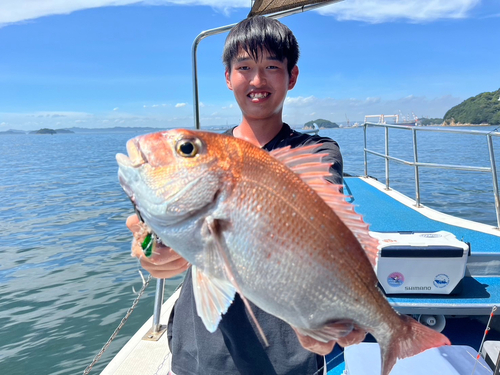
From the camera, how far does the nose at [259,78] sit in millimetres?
1873

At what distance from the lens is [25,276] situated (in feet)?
26.0

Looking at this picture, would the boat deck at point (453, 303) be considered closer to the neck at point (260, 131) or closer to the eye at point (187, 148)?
the neck at point (260, 131)

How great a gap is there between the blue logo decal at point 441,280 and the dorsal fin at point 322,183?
250 cm

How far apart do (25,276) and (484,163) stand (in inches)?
796

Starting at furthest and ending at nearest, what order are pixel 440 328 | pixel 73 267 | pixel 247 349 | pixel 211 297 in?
pixel 73 267 < pixel 440 328 < pixel 247 349 < pixel 211 297

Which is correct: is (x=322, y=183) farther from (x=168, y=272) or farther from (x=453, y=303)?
(x=453, y=303)

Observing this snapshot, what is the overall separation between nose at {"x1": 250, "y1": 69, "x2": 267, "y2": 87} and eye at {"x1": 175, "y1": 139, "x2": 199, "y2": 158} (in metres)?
0.85

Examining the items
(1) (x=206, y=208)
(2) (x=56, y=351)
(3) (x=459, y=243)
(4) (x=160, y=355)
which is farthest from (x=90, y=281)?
(1) (x=206, y=208)

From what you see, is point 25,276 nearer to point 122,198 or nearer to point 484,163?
point 122,198

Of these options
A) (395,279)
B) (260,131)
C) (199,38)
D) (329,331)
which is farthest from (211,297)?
(199,38)

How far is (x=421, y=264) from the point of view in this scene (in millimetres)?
3275

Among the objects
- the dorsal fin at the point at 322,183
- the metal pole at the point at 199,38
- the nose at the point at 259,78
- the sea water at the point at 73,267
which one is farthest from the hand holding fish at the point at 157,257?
the metal pole at the point at 199,38

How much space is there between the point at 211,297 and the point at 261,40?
135 centimetres

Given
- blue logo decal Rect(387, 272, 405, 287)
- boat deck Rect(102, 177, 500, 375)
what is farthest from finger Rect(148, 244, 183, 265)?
blue logo decal Rect(387, 272, 405, 287)
